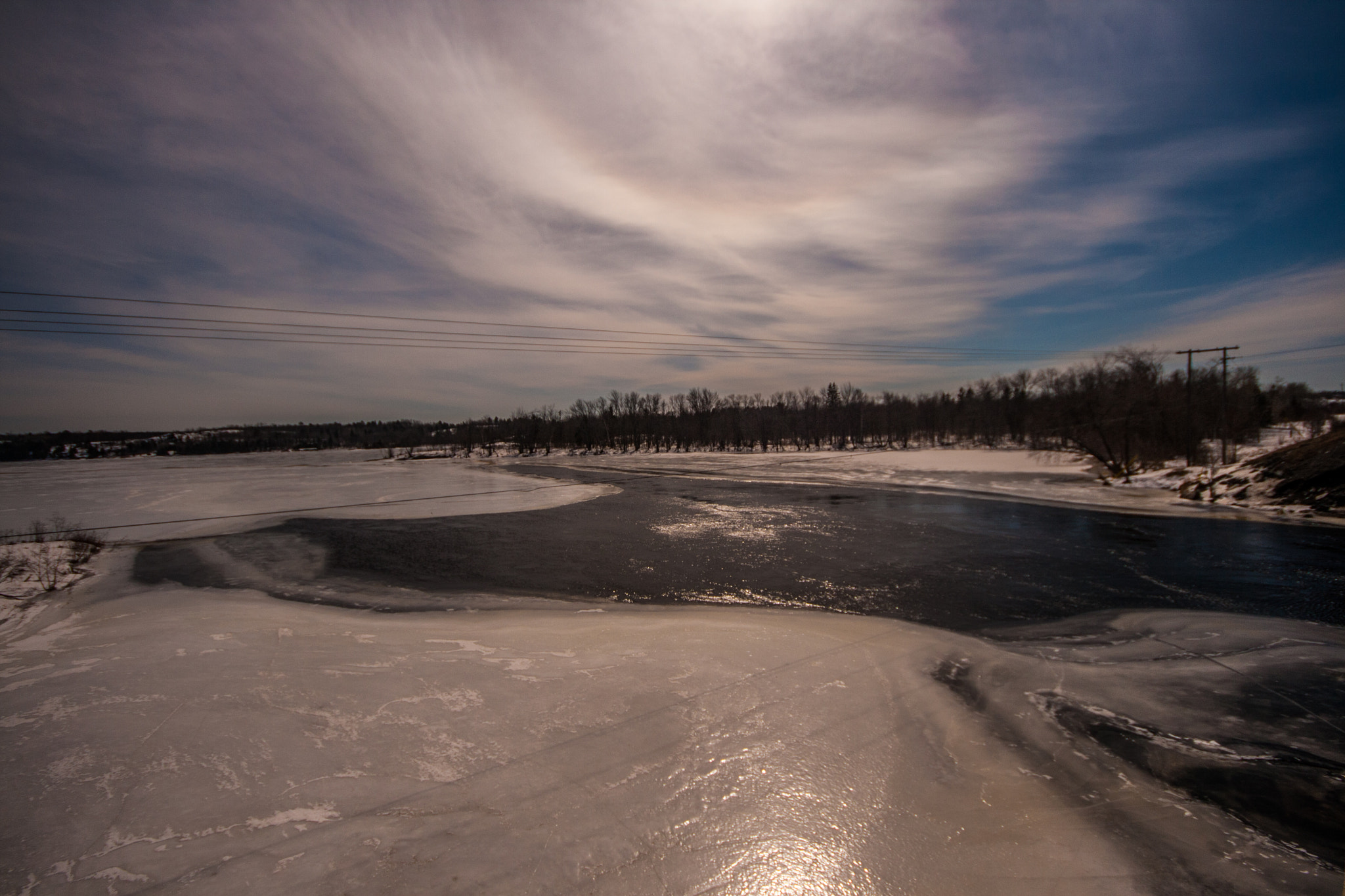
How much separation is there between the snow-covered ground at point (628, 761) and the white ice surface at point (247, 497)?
50.0 ft

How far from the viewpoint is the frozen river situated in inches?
131

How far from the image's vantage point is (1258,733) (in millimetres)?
4898

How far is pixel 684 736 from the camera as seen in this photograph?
15.7ft

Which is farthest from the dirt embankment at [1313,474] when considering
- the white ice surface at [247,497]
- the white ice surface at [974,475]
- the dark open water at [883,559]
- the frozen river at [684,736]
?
the white ice surface at [247,497]

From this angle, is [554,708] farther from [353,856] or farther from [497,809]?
[353,856]

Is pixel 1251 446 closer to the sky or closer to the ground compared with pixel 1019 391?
closer to the ground

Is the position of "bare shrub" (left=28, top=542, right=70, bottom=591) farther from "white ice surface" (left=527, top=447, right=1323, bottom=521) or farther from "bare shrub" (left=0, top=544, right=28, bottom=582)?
"white ice surface" (left=527, top=447, right=1323, bottom=521)

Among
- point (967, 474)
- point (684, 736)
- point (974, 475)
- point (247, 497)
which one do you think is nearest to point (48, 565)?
point (684, 736)

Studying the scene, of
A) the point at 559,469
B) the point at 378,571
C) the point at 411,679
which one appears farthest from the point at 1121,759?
the point at 559,469

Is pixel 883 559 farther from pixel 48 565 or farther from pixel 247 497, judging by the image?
pixel 247 497

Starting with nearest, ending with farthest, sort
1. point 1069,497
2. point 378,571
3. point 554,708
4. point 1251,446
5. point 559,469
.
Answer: point 554,708 < point 378,571 < point 1069,497 < point 1251,446 < point 559,469

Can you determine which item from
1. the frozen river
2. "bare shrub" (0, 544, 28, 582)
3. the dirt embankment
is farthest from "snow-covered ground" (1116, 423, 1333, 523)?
"bare shrub" (0, 544, 28, 582)

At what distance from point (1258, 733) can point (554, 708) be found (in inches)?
264

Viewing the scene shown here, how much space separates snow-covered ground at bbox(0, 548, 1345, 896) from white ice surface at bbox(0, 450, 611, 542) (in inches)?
600
